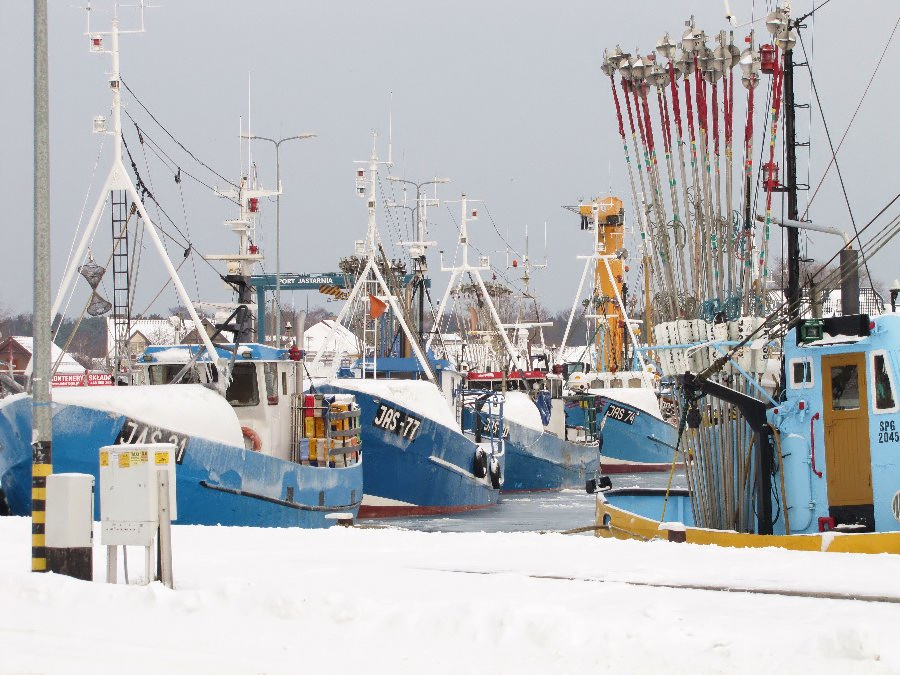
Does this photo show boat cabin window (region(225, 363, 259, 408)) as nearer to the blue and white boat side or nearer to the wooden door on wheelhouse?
the wooden door on wheelhouse

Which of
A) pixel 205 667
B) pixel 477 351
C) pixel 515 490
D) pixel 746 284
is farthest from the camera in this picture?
pixel 477 351

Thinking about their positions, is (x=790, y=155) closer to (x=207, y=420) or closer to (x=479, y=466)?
(x=207, y=420)

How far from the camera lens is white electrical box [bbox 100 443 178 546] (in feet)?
34.4

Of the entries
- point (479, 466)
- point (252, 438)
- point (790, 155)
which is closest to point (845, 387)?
point (790, 155)

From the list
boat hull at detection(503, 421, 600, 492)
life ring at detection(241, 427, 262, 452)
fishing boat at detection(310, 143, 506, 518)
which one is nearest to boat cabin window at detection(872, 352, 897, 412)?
life ring at detection(241, 427, 262, 452)

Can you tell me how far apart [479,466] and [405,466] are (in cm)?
424

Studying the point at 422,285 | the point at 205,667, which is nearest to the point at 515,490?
the point at 422,285

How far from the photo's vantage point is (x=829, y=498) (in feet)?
48.7

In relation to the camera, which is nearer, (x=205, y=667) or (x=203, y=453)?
(x=205, y=667)

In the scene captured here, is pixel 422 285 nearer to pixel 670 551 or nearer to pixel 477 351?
pixel 477 351

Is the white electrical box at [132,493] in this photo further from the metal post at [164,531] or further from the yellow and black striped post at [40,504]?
the yellow and black striped post at [40,504]

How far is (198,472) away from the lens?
18672mm

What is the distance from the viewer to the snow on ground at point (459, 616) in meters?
7.86

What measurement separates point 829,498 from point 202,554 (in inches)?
280
